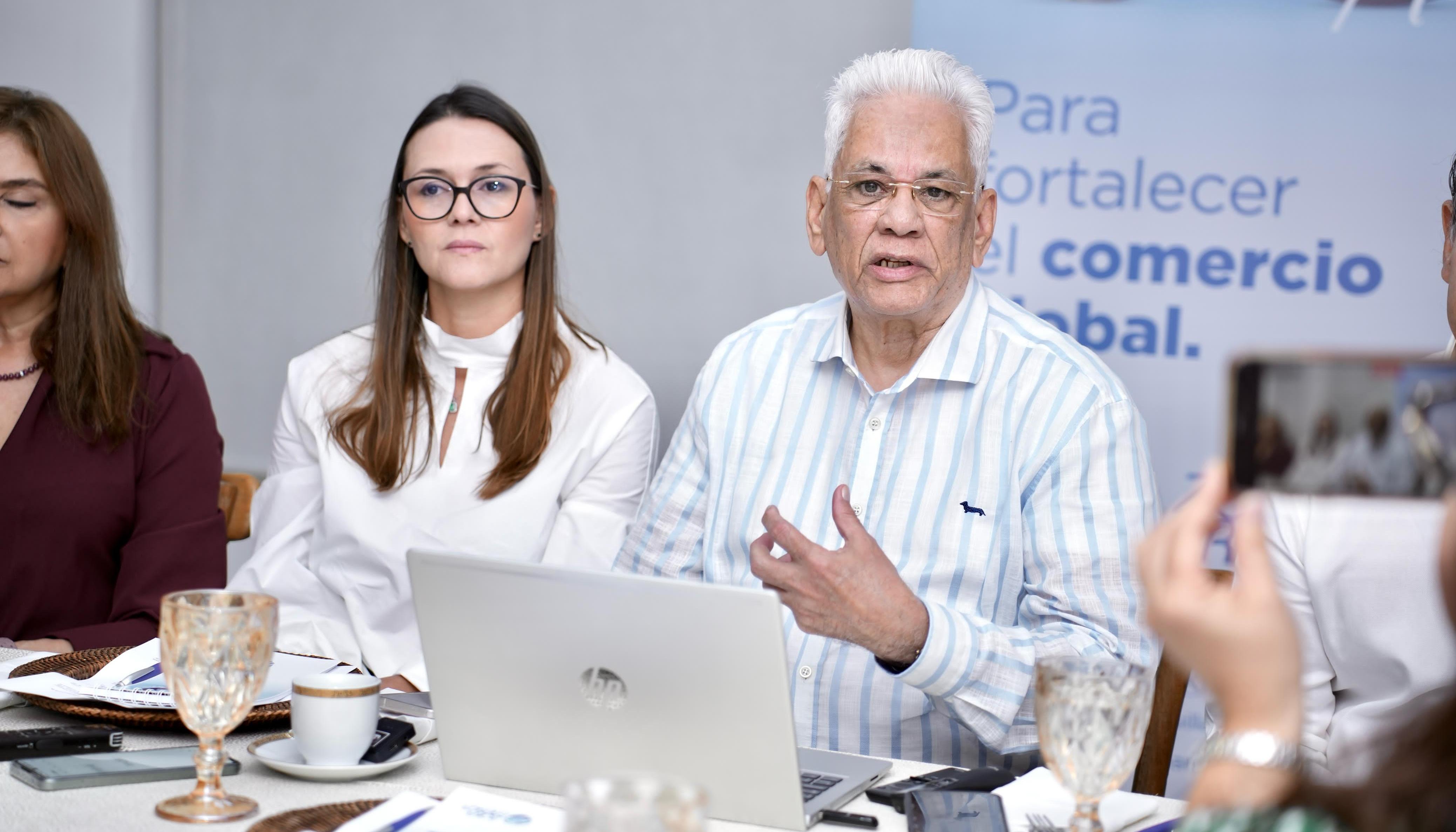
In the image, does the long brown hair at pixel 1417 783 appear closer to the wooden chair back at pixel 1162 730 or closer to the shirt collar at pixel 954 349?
the wooden chair back at pixel 1162 730

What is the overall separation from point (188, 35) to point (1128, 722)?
11.8 ft

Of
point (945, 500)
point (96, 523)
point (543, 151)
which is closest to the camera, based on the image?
point (945, 500)

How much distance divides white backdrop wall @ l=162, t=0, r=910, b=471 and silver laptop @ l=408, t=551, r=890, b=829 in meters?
2.20

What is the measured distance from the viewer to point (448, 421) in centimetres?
260

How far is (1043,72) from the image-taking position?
2.92 m

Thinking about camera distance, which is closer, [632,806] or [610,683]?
[632,806]

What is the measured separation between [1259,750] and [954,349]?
1.41m

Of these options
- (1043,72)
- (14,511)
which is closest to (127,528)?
(14,511)

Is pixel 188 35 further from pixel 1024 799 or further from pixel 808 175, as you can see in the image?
pixel 1024 799

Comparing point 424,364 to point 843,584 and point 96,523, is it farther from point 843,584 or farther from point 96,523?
point 843,584

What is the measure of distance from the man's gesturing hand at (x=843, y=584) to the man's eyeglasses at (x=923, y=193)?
0.70m

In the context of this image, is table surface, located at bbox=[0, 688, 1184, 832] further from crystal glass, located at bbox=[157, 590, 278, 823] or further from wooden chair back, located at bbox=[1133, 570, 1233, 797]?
wooden chair back, located at bbox=[1133, 570, 1233, 797]

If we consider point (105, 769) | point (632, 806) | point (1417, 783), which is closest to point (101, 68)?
point (105, 769)

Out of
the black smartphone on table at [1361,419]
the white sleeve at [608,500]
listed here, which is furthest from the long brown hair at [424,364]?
the black smartphone on table at [1361,419]
